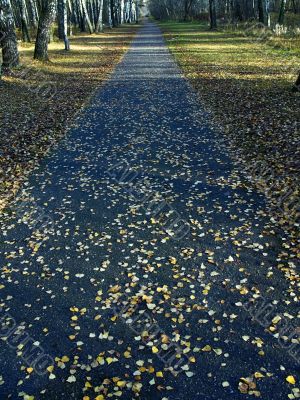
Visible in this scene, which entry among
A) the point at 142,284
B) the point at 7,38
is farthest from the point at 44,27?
the point at 142,284

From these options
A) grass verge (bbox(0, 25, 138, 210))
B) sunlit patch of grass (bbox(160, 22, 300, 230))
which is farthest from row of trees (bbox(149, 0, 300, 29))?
grass verge (bbox(0, 25, 138, 210))

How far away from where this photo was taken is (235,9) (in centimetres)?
6425

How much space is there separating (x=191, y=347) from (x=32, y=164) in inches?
326

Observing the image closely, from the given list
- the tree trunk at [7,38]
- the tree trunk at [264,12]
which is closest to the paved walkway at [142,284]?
the tree trunk at [7,38]

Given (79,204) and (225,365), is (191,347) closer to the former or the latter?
(225,365)

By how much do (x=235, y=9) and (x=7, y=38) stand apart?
168 ft

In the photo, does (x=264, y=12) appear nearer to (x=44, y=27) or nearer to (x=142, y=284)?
(x=44, y=27)

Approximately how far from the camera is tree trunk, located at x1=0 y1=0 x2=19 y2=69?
72.7ft

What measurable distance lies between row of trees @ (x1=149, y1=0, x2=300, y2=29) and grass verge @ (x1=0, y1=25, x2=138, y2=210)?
63.6 ft

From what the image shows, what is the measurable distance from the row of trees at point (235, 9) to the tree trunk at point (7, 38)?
2662 cm

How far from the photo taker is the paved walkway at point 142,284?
5.32 meters

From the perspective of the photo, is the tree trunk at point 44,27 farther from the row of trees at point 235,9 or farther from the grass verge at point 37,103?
the row of trees at point 235,9

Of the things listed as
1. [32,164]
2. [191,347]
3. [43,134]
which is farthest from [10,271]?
[43,134]

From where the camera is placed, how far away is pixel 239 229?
8.31 m
